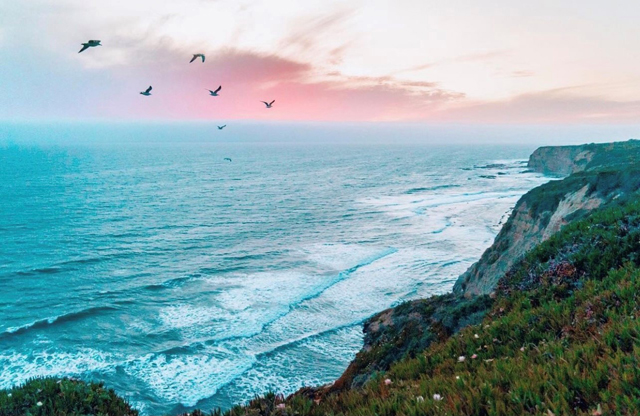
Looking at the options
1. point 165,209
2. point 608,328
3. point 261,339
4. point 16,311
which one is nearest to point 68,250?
point 16,311

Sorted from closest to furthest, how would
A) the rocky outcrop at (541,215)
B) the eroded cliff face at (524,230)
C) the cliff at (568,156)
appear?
the rocky outcrop at (541,215)
the eroded cliff face at (524,230)
the cliff at (568,156)

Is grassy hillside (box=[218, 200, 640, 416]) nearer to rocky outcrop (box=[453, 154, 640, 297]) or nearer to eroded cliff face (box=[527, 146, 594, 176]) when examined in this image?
rocky outcrop (box=[453, 154, 640, 297])

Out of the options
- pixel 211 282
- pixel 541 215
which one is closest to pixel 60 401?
pixel 211 282

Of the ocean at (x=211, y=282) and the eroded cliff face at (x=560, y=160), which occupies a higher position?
the eroded cliff face at (x=560, y=160)

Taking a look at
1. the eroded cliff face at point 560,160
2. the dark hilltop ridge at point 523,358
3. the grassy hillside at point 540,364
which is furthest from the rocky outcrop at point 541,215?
the eroded cliff face at point 560,160

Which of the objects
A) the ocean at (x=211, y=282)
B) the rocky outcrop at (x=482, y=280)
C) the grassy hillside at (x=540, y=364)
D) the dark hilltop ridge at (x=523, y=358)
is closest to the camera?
the grassy hillside at (x=540, y=364)

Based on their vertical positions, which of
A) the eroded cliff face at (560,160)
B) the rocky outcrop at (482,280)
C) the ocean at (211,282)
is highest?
the eroded cliff face at (560,160)

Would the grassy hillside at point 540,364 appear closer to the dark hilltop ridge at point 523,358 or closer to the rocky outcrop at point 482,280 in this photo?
the dark hilltop ridge at point 523,358
